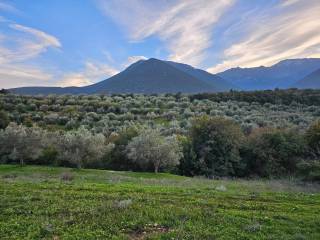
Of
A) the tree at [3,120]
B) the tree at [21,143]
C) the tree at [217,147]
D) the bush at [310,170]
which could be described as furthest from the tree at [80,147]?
Answer: the tree at [3,120]

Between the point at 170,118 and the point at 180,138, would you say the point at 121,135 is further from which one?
the point at 170,118

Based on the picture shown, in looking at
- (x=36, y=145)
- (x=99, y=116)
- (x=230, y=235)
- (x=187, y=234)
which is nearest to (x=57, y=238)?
(x=187, y=234)

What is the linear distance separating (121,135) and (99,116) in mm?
40908

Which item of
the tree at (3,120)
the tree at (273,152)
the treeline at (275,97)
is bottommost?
the tree at (273,152)

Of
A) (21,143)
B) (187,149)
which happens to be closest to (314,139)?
(187,149)

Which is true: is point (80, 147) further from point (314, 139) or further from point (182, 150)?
point (314, 139)

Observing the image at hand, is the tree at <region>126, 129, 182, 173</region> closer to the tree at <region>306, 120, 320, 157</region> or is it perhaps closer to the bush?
the bush

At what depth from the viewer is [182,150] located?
181 ft

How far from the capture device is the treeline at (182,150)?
50.3 meters

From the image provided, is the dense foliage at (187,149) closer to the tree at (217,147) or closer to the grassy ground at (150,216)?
→ the tree at (217,147)

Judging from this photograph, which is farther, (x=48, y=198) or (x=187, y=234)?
(x=48, y=198)

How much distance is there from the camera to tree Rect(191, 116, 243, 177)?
5400 cm

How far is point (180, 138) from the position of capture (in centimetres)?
5997

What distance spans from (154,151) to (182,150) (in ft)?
24.6
